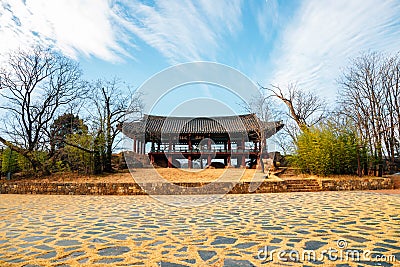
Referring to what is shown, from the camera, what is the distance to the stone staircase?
965 centimetres

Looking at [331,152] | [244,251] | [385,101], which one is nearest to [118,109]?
[331,152]

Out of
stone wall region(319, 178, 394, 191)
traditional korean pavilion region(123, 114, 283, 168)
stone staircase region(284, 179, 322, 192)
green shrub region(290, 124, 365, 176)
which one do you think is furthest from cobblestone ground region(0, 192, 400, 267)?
traditional korean pavilion region(123, 114, 283, 168)

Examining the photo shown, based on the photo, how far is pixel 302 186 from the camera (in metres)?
9.85

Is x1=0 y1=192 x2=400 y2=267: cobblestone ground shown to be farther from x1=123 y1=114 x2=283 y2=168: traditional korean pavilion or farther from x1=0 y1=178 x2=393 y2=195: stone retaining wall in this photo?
x1=123 y1=114 x2=283 y2=168: traditional korean pavilion

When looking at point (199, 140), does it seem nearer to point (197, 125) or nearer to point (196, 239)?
point (197, 125)

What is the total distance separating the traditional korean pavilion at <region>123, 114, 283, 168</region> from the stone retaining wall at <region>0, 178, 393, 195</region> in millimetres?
8081

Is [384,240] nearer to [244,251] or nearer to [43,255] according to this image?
[244,251]

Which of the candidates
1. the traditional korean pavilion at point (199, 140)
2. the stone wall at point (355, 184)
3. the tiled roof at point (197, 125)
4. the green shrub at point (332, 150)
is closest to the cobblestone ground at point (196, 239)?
the stone wall at point (355, 184)

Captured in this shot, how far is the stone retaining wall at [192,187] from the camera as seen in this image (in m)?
9.20

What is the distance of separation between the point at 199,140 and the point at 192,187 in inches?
432

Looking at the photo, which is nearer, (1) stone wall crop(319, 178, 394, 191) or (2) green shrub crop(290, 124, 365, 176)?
(1) stone wall crop(319, 178, 394, 191)

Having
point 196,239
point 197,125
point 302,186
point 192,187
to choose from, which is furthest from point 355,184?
point 197,125

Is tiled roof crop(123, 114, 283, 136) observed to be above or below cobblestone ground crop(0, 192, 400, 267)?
above

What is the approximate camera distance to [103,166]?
13672 mm
